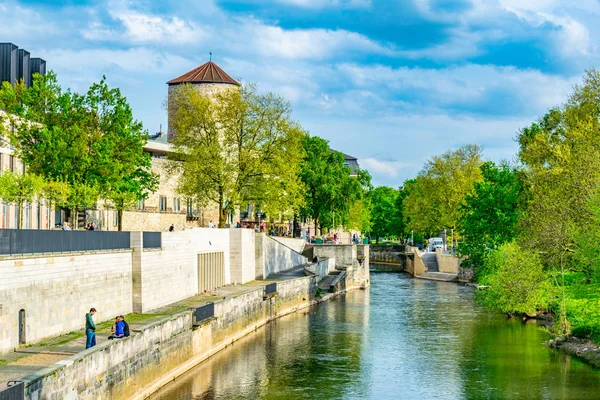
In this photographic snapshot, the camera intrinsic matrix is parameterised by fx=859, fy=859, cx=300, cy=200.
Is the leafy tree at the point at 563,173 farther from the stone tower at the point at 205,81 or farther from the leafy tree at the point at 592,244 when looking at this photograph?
the stone tower at the point at 205,81

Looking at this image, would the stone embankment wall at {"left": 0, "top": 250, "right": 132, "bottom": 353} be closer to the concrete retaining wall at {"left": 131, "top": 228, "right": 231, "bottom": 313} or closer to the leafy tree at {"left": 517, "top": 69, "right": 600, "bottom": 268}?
the concrete retaining wall at {"left": 131, "top": 228, "right": 231, "bottom": 313}

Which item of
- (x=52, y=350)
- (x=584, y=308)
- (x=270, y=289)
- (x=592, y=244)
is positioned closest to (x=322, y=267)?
(x=270, y=289)

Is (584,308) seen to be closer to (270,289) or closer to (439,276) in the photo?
(270,289)

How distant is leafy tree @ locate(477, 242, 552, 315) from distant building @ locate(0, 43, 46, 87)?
41113 millimetres

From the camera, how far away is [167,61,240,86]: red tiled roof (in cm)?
8125

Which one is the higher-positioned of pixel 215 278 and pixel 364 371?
pixel 215 278

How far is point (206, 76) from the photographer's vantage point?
8175 cm

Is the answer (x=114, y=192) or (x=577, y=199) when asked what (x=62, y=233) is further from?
(x=577, y=199)

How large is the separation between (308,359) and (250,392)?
7675 millimetres

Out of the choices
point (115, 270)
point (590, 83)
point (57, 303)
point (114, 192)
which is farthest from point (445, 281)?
point (57, 303)

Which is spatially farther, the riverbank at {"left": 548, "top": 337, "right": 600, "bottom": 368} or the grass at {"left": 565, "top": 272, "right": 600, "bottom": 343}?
the riverbank at {"left": 548, "top": 337, "right": 600, "bottom": 368}

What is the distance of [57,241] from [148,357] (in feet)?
17.5

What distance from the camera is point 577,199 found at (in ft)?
154

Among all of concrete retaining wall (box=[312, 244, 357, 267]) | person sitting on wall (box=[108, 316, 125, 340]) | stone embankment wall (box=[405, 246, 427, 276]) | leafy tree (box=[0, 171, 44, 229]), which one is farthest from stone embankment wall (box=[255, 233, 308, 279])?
person sitting on wall (box=[108, 316, 125, 340])
